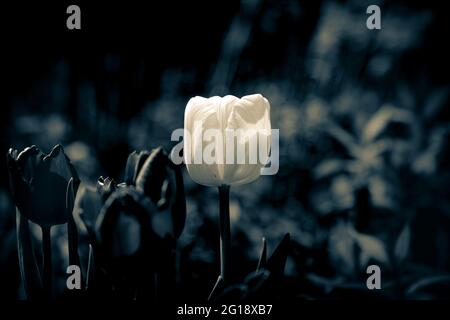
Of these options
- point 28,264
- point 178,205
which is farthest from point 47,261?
point 178,205

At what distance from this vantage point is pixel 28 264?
785 mm

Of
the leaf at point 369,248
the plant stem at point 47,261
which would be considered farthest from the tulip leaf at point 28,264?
the leaf at point 369,248

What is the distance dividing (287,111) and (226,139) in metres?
0.32

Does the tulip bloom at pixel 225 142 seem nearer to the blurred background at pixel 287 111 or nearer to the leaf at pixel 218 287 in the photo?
the leaf at pixel 218 287

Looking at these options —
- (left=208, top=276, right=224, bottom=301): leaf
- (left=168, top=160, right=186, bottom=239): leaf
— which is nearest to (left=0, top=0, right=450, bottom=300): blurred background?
(left=208, top=276, right=224, bottom=301): leaf

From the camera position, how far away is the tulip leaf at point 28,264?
782 millimetres

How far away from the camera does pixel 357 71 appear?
103 cm

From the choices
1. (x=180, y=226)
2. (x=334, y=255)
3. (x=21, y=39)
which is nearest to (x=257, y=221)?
(x=334, y=255)

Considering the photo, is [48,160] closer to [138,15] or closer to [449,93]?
[138,15]

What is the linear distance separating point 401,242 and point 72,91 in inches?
25.5

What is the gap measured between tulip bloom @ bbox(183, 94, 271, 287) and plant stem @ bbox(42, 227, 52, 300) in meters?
0.21

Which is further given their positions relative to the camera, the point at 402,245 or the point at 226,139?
the point at 402,245

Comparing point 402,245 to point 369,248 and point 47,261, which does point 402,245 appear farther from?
point 47,261

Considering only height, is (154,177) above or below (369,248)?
above
